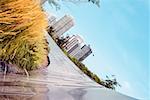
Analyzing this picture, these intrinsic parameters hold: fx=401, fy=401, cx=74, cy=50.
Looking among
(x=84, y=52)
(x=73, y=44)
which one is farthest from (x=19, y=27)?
(x=73, y=44)

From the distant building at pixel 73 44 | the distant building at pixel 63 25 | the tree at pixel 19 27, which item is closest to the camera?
the tree at pixel 19 27

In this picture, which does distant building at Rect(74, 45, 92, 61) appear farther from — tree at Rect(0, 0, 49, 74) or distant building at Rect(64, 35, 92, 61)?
tree at Rect(0, 0, 49, 74)

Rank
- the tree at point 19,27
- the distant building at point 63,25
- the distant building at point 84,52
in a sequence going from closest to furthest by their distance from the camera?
the tree at point 19,27 < the distant building at point 63,25 < the distant building at point 84,52

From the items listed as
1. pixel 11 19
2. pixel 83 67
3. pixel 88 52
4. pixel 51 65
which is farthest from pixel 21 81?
pixel 88 52

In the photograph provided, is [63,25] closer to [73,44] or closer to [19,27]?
[73,44]

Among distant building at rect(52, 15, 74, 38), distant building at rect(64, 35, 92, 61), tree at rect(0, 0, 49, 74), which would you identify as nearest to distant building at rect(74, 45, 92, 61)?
distant building at rect(64, 35, 92, 61)

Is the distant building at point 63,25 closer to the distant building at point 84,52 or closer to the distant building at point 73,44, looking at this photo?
the distant building at point 73,44

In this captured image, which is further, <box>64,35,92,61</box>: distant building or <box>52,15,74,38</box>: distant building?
<box>64,35,92,61</box>: distant building

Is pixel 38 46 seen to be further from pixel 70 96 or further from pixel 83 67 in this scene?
pixel 83 67

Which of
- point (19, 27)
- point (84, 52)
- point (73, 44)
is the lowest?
point (19, 27)

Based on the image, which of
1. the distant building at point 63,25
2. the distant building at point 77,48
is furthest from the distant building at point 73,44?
the distant building at point 63,25

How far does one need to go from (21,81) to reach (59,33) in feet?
23.1

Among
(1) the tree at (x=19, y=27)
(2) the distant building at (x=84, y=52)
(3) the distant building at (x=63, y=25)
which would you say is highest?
(3) the distant building at (x=63, y=25)

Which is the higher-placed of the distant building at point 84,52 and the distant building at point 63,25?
the distant building at point 63,25
